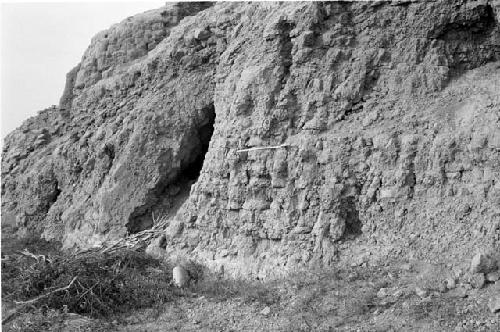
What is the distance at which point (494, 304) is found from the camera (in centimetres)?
646

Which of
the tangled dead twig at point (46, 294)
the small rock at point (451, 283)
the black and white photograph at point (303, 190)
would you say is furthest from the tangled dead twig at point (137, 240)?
the small rock at point (451, 283)

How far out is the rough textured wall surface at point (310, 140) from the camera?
26.9 feet

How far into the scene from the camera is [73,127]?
1556 centimetres

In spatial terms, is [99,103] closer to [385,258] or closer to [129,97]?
[129,97]

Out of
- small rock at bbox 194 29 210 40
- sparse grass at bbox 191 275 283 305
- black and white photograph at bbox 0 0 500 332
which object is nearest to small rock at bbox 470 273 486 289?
black and white photograph at bbox 0 0 500 332

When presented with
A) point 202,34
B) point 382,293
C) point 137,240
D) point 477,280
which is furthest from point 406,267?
point 202,34

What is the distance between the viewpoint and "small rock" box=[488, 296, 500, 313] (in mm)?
6391

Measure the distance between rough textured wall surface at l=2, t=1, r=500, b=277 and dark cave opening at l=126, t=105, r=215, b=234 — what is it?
3 cm

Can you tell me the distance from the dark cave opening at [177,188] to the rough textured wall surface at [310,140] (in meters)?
0.03

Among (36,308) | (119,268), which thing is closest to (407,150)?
(119,268)

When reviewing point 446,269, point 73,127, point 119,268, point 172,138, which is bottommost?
point 446,269

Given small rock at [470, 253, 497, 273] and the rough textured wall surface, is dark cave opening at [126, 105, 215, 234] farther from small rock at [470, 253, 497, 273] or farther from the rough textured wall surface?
small rock at [470, 253, 497, 273]

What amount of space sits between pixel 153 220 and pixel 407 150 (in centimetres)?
607

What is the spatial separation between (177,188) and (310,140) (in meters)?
4.30
